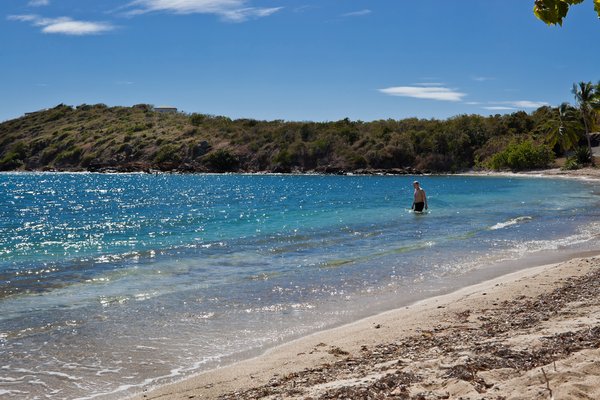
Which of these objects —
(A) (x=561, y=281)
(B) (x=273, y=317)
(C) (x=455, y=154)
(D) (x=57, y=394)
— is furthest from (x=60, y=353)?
(C) (x=455, y=154)

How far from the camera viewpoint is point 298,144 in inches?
4124

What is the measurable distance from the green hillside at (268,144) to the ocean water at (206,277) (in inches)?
2324

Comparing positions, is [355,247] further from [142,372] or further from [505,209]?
[505,209]

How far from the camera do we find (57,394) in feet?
21.6

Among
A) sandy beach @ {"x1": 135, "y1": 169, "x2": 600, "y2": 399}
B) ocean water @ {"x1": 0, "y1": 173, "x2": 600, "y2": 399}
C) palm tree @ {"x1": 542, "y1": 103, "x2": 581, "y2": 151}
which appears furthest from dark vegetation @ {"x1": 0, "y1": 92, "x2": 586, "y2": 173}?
sandy beach @ {"x1": 135, "y1": 169, "x2": 600, "y2": 399}

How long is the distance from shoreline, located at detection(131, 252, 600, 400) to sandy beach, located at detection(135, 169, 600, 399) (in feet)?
0.04

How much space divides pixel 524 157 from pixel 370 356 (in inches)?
3004


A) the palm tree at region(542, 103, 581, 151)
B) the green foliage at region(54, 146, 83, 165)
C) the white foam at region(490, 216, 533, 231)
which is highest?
the green foliage at region(54, 146, 83, 165)

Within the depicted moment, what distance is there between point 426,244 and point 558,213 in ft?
41.7

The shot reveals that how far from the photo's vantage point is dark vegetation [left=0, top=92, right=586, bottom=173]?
288 ft

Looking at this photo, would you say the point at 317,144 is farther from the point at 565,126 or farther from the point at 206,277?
the point at 206,277

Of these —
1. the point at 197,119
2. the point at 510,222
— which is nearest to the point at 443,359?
the point at 510,222

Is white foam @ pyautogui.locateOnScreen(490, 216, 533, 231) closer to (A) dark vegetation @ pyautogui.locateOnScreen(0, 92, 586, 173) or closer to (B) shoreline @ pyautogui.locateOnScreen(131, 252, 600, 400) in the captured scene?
(B) shoreline @ pyautogui.locateOnScreen(131, 252, 600, 400)

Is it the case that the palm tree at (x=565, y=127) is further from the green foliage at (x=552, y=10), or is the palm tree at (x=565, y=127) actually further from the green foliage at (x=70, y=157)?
the green foliage at (x=70, y=157)
